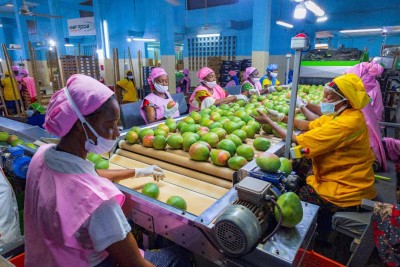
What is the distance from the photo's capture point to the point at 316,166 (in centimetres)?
291

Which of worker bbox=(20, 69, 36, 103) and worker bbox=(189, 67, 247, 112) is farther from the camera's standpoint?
worker bbox=(20, 69, 36, 103)

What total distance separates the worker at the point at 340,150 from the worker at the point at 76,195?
6.49 ft

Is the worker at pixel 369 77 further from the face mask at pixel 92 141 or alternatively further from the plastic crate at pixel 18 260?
the plastic crate at pixel 18 260

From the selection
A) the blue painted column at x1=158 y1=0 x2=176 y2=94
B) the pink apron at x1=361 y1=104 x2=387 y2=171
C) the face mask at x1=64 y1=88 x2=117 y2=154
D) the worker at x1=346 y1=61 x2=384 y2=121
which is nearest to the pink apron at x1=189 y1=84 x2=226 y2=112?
the worker at x1=346 y1=61 x2=384 y2=121

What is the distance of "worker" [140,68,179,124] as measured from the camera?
4375 mm

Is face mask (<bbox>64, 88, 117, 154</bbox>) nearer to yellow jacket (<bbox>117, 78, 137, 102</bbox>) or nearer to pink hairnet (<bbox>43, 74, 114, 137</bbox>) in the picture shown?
pink hairnet (<bbox>43, 74, 114, 137</bbox>)

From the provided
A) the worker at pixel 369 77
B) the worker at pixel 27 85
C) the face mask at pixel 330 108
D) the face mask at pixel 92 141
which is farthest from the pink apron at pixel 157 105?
the worker at pixel 27 85

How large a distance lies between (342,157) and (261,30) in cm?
992

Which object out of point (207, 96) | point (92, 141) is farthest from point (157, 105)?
point (92, 141)

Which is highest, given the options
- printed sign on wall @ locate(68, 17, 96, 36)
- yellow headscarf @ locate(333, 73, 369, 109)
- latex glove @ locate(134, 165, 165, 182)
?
printed sign on wall @ locate(68, 17, 96, 36)

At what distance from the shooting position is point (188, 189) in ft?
6.91

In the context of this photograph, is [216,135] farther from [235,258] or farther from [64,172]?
[64,172]

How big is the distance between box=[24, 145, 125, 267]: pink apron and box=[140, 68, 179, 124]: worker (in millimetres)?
2984

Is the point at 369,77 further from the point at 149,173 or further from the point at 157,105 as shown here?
the point at 149,173
